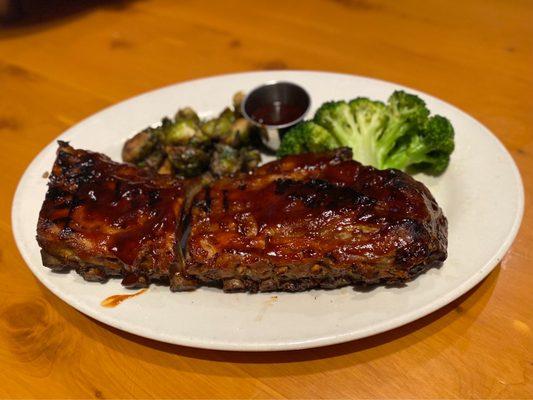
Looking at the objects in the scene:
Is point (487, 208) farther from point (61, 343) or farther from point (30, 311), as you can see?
point (30, 311)

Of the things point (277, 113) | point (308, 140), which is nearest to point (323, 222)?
point (308, 140)

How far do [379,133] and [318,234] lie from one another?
138 cm

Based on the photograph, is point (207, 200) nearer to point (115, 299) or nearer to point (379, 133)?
point (115, 299)

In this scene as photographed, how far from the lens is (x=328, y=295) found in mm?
3055

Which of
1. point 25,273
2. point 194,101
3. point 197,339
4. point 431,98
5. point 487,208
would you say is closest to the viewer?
point 197,339

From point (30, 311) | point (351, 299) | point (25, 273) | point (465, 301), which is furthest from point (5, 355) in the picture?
point (465, 301)

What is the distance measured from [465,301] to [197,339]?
1.63 meters

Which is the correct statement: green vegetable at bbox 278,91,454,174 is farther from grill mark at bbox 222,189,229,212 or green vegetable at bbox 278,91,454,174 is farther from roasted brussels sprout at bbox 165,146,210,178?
grill mark at bbox 222,189,229,212

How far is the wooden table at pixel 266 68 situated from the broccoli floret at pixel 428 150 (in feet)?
2.33

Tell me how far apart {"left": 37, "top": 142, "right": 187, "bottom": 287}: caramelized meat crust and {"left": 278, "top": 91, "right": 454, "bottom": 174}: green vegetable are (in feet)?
3.63

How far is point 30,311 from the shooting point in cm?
340

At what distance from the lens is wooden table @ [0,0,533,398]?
9.57ft

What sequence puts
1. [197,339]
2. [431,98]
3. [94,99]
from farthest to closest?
[94,99] → [431,98] → [197,339]

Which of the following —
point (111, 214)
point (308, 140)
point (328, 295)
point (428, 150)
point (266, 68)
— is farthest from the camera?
point (266, 68)
